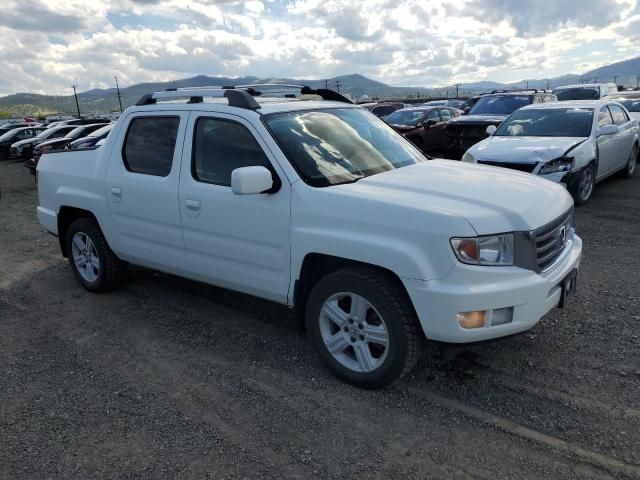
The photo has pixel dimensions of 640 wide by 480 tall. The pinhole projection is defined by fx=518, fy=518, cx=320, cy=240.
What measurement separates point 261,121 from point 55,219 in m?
3.03

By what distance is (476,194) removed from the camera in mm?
3232

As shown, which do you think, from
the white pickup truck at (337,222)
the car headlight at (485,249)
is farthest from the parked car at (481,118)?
the car headlight at (485,249)

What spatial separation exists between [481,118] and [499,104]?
4.91ft

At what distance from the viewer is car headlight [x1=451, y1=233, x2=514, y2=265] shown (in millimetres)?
2887

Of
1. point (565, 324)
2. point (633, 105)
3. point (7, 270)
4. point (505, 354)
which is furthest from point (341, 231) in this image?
point (633, 105)

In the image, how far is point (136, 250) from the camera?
468 cm

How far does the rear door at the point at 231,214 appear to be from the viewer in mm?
3553

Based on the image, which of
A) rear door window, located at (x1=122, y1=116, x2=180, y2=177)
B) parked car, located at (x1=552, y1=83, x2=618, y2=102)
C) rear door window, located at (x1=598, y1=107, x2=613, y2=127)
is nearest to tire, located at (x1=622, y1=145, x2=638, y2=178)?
rear door window, located at (x1=598, y1=107, x2=613, y2=127)

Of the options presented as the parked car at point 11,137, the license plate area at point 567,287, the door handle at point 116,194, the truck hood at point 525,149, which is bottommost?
the parked car at point 11,137

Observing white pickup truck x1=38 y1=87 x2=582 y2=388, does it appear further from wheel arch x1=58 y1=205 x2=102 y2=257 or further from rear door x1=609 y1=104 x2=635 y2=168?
rear door x1=609 y1=104 x2=635 y2=168

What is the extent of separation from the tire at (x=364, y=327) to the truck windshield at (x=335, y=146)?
72 centimetres

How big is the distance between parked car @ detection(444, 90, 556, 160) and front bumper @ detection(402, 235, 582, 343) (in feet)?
32.1

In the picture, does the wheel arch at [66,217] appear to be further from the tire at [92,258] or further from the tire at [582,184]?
the tire at [582,184]

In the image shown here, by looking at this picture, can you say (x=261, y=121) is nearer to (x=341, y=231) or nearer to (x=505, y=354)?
(x=341, y=231)
